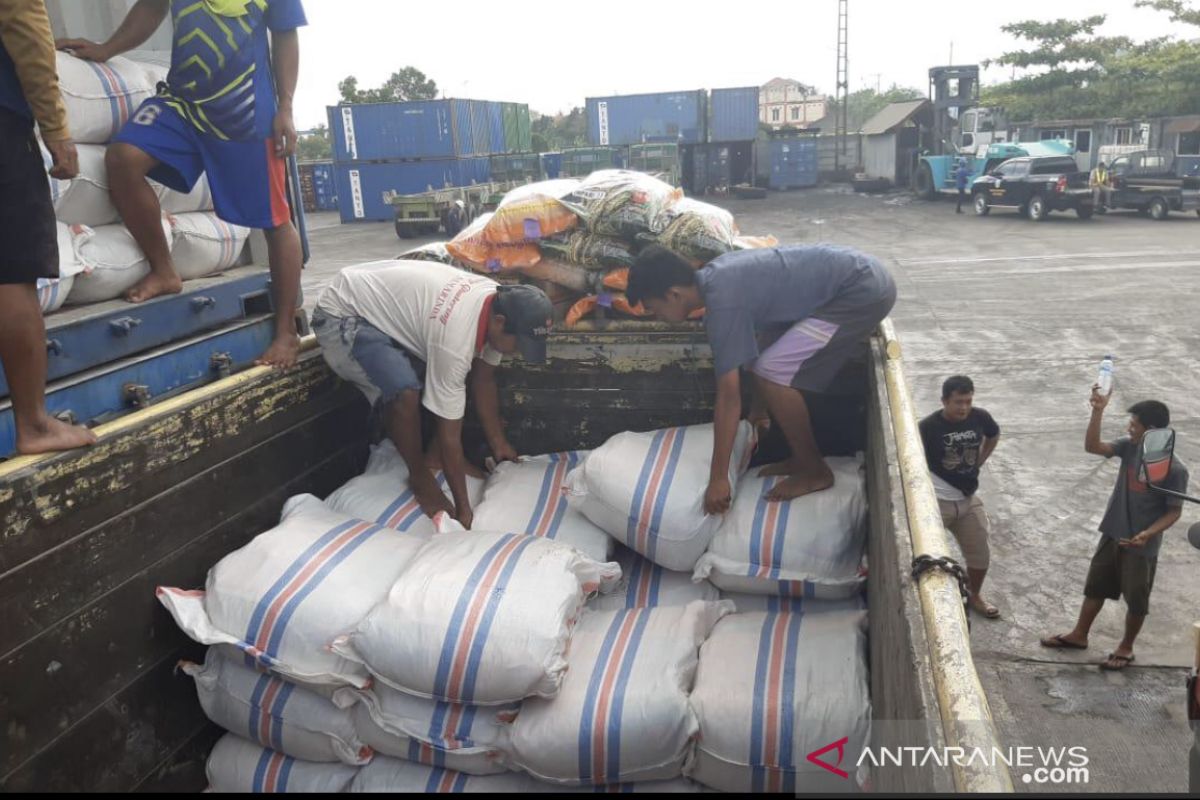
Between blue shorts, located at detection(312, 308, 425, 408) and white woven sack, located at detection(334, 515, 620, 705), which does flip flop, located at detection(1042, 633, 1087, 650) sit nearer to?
white woven sack, located at detection(334, 515, 620, 705)

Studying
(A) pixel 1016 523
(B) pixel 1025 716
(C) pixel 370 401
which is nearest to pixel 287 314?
(C) pixel 370 401

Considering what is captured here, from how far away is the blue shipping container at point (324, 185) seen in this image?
2906 cm

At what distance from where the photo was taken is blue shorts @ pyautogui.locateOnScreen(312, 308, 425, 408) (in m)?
2.99

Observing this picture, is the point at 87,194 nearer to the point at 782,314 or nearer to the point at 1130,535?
the point at 782,314

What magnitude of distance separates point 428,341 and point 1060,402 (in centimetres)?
537

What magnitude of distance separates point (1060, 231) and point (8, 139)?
16.8m

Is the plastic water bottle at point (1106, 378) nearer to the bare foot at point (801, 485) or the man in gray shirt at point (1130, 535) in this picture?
the man in gray shirt at point (1130, 535)

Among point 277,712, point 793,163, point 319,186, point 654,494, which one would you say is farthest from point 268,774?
point 319,186

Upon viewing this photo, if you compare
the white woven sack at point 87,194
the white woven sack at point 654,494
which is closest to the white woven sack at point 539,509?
the white woven sack at point 654,494

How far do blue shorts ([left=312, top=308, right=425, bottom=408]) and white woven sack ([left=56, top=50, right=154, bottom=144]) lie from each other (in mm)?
857

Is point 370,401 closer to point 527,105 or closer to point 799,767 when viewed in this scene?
point 799,767

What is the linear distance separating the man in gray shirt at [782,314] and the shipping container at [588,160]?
2122 centimetres

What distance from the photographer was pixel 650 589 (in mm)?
2816

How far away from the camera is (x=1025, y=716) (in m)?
3.28
